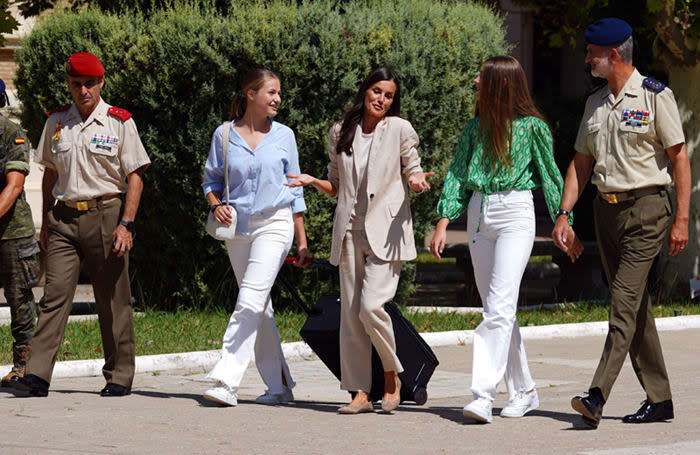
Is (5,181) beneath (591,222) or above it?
above

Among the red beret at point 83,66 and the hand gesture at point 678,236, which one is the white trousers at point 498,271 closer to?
the hand gesture at point 678,236

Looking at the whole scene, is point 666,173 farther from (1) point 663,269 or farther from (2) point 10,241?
(1) point 663,269

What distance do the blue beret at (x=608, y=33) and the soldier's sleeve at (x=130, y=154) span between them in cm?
261

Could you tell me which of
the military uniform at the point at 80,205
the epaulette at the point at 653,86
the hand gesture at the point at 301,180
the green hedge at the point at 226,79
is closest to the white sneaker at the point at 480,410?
the hand gesture at the point at 301,180

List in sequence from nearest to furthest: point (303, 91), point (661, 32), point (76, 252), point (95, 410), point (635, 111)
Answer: point (635, 111)
point (95, 410)
point (76, 252)
point (303, 91)
point (661, 32)

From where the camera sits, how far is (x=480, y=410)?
6406 mm

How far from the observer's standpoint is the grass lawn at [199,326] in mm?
9406

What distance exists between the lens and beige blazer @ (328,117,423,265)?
22.3 ft

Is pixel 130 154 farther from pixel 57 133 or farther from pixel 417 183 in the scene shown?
pixel 417 183

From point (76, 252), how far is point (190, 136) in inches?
155

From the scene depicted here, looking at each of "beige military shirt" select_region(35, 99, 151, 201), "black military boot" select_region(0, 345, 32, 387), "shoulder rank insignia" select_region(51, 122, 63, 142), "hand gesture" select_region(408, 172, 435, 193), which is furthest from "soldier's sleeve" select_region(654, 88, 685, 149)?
"black military boot" select_region(0, 345, 32, 387)

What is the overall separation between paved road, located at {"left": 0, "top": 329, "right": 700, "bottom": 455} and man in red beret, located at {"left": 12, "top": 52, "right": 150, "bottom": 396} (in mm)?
→ 442

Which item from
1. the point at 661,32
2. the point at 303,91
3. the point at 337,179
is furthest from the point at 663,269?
the point at 337,179

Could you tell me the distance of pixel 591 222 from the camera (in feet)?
55.0
